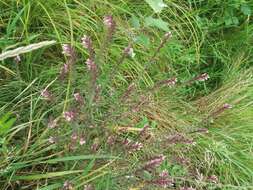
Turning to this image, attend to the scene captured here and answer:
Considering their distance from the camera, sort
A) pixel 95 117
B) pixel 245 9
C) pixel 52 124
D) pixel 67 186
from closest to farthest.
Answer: pixel 67 186
pixel 52 124
pixel 95 117
pixel 245 9

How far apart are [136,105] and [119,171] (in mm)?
245

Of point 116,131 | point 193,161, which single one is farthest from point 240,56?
point 116,131

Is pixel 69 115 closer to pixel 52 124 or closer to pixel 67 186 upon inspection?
pixel 52 124

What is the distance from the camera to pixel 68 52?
1672mm

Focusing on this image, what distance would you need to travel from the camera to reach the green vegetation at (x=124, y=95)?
65.3 inches

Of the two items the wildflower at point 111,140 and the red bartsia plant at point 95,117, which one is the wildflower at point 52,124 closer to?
the red bartsia plant at point 95,117

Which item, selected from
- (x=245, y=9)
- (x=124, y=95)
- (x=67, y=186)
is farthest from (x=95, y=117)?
(x=245, y=9)

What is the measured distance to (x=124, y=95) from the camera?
174 centimetres

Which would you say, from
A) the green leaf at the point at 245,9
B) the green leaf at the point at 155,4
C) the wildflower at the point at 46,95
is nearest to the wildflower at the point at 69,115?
the wildflower at the point at 46,95

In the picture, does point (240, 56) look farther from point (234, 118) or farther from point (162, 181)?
point (162, 181)

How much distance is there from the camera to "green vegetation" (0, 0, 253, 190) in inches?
65.3

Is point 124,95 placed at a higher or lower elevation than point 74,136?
higher

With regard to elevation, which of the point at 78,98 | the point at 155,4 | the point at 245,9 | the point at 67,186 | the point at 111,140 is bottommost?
the point at 67,186

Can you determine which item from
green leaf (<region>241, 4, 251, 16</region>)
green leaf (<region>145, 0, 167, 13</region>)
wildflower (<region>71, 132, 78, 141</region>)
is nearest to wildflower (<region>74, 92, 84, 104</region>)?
wildflower (<region>71, 132, 78, 141</region>)
